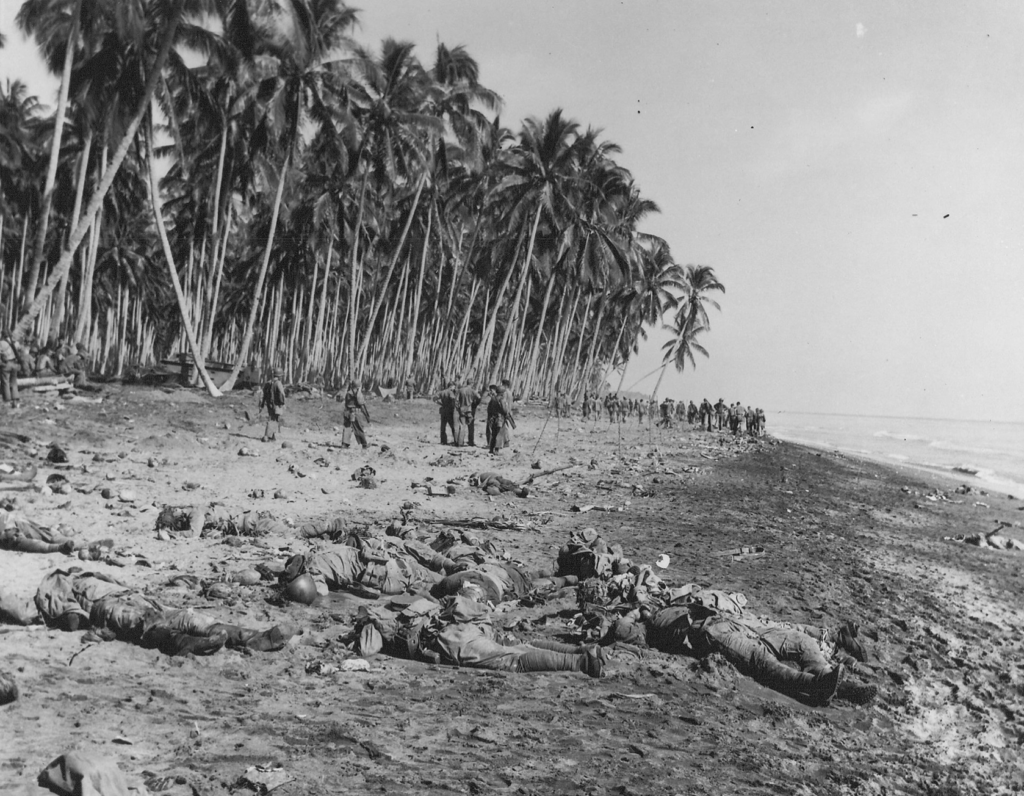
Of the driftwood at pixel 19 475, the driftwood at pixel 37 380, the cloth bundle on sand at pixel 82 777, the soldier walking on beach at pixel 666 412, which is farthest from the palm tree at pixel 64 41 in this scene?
the soldier walking on beach at pixel 666 412

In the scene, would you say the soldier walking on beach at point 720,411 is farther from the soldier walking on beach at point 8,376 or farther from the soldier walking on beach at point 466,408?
the soldier walking on beach at point 8,376

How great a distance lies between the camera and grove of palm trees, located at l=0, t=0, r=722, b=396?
667 inches

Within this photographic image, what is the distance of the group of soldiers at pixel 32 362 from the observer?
13.4m

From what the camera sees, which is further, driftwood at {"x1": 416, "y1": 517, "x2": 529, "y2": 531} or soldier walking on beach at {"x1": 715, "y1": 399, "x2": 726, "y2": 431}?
soldier walking on beach at {"x1": 715, "y1": 399, "x2": 726, "y2": 431}

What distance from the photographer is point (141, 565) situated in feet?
19.6

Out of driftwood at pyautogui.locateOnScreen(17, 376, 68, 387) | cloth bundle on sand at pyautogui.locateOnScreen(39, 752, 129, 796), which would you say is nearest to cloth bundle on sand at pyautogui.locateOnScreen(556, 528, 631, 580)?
cloth bundle on sand at pyautogui.locateOnScreen(39, 752, 129, 796)

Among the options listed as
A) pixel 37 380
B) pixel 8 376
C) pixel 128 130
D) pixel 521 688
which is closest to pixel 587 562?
pixel 521 688

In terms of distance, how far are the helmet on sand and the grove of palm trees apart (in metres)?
12.3

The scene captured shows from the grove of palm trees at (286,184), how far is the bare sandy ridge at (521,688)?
1046 cm

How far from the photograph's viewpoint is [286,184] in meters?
25.5

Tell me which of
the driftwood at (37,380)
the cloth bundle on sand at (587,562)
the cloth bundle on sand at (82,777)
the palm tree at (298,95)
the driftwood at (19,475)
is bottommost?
the driftwood at (19,475)

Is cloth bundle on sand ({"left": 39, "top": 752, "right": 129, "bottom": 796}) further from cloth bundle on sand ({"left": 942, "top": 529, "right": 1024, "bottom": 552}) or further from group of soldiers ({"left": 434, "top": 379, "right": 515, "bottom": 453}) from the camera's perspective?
cloth bundle on sand ({"left": 942, "top": 529, "right": 1024, "bottom": 552})

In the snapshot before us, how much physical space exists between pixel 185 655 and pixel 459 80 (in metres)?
30.3

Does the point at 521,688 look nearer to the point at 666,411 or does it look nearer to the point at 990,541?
the point at 990,541
